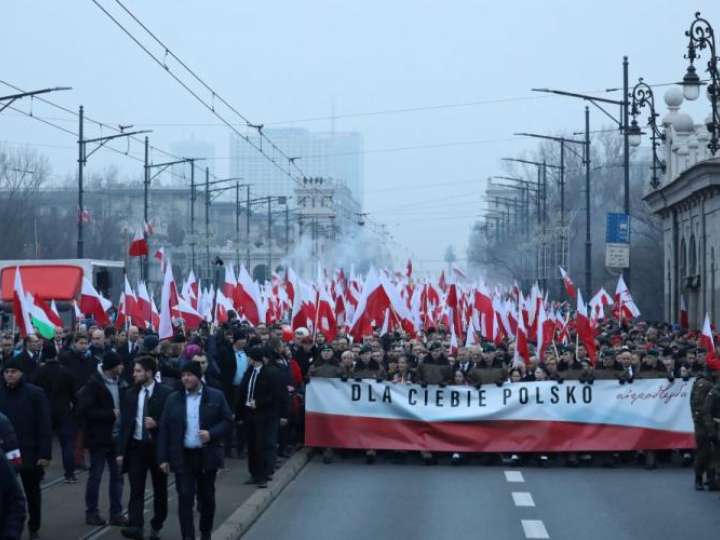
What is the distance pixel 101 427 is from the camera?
13539 mm

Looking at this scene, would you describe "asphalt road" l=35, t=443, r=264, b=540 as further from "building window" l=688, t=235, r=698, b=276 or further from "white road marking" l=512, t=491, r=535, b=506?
"building window" l=688, t=235, r=698, b=276

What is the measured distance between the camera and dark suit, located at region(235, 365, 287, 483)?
16266 millimetres

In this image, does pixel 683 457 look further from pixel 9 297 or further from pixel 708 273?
pixel 708 273

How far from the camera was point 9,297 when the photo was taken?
34344mm

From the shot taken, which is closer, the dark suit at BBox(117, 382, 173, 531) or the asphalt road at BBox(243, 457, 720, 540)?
the dark suit at BBox(117, 382, 173, 531)

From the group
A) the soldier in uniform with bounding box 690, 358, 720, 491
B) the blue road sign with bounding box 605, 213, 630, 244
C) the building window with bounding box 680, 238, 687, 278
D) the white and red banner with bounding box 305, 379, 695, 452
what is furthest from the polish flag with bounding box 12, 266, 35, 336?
the building window with bounding box 680, 238, 687, 278

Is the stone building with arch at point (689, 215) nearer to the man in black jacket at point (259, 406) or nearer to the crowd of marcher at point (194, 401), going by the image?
the crowd of marcher at point (194, 401)

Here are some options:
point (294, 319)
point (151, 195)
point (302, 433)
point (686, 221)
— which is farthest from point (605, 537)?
point (151, 195)

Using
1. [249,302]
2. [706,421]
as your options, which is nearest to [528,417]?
[706,421]

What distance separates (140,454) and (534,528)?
3556 millimetres

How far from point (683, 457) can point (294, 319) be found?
904 centimetres

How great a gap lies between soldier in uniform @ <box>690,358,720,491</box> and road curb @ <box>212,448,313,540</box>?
4.48 meters

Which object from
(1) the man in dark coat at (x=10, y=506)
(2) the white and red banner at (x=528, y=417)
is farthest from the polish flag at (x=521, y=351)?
(1) the man in dark coat at (x=10, y=506)

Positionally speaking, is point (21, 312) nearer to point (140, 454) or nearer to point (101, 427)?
point (101, 427)
